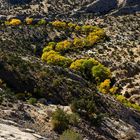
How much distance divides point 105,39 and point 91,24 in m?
→ 19.3

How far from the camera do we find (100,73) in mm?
105188

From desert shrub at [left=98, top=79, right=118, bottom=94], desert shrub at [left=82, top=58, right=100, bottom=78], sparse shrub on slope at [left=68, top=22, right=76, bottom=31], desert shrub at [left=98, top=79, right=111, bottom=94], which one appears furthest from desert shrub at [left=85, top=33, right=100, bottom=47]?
desert shrub at [left=98, top=79, right=118, bottom=94]

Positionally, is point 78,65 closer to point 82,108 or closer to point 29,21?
point 29,21

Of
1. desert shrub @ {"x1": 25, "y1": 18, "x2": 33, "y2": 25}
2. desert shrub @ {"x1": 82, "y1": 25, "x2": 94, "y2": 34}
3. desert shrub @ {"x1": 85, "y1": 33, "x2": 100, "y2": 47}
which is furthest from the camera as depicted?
desert shrub @ {"x1": 25, "y1": 18, "x2": 33, "y2": 25}

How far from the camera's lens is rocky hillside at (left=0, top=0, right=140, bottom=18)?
17550 cm

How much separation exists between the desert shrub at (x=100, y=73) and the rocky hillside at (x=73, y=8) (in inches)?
2751

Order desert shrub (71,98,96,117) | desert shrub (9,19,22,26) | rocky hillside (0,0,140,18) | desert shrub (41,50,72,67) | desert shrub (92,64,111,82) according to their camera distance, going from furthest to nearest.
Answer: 1. rocky hillside (0,0,140,18)
2. desert shrub (9,19,22,26)
3. desert shrub (41,50,72,67)
4. desert shrub (92,64,111,82)
5. desert shrub (71,98,96,117)

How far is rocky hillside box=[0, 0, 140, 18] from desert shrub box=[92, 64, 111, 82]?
69864 mm

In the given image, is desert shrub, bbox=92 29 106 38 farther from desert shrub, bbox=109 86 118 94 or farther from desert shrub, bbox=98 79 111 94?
desert shrub, bbox=109 86 118 94

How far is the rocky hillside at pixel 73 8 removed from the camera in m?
176

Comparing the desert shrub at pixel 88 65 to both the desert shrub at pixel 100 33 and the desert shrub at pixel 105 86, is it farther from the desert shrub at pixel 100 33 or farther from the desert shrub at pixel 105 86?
the desert shrub at pixel 100 33

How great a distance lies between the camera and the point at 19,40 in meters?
127

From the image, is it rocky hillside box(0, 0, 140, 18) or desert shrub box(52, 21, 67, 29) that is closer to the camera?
desert shrub box(52, 21, 67, 29)

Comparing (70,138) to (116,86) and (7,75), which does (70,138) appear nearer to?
(7,75)
